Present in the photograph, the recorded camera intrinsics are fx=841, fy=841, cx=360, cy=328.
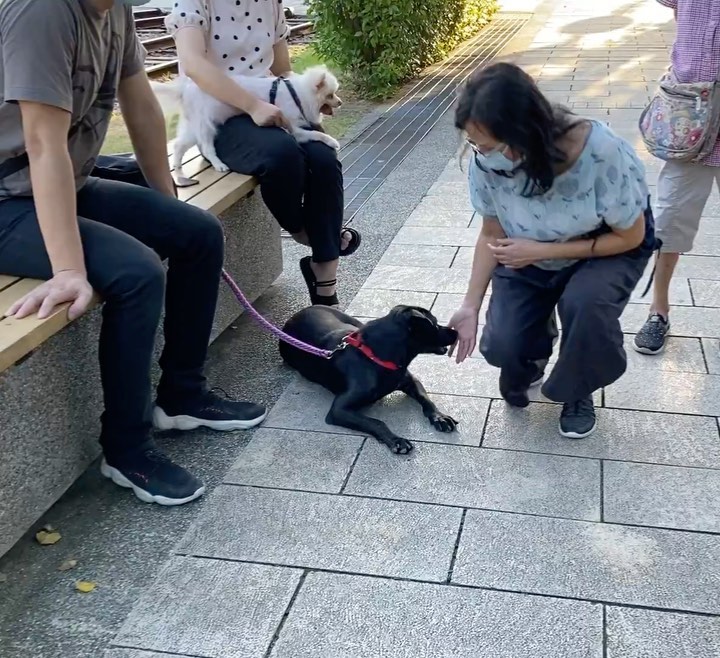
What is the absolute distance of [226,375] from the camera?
3613mm

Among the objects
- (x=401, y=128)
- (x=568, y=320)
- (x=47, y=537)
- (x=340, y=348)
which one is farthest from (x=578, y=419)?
(x=401, y=128)

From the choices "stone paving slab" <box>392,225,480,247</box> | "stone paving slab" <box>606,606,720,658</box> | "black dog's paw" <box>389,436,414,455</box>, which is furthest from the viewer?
"stone paving slab" <box>392,225,480,247</box>

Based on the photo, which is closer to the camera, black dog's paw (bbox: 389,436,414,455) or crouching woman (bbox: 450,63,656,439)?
crouching woman (bbox: 450,63,656,439)

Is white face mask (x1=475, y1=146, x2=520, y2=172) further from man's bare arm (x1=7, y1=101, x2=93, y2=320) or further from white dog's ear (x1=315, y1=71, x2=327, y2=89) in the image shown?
white dog's ear (x1=315, y1=71, x2=327, y2=89)

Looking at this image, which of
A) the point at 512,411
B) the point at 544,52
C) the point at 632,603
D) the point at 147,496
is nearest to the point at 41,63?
the point at 147,496

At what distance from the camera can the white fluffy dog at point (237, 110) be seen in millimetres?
3885

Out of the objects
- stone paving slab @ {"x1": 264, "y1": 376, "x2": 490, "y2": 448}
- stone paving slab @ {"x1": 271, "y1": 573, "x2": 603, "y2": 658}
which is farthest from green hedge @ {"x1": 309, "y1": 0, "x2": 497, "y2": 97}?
stone paving slab @ {"x1": 271, "y1": 573, "x2": 603, "y2": 658}

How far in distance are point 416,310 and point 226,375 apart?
95cm

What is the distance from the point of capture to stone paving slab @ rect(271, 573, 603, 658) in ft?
6.93

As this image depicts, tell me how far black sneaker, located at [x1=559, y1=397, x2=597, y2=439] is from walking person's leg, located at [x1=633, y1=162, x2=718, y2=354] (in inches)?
26.1

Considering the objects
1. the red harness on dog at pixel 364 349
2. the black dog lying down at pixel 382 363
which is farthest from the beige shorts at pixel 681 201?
the red harness on dog at pixel 364 349

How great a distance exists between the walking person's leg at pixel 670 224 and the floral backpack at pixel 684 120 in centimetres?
11

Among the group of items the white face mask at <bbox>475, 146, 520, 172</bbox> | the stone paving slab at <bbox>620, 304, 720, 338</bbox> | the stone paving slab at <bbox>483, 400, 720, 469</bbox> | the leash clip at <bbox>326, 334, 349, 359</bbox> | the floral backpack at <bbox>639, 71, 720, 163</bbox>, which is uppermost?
the white face mask at <bbox>475, 146, 520, 172</bbox>

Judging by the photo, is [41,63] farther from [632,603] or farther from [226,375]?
[632,603]
